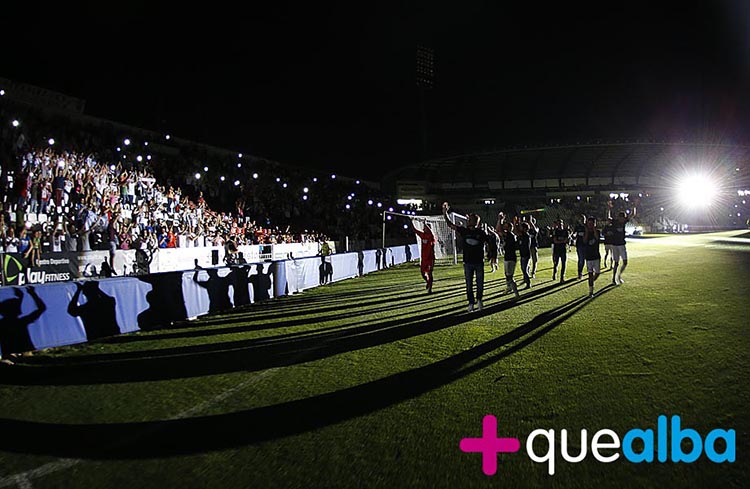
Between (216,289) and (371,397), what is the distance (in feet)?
26.9

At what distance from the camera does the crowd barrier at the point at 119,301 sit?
7.51 metres

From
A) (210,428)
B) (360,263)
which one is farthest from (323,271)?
(210,428)

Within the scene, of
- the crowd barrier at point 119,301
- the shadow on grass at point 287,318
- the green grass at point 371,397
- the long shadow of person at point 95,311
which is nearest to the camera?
the green grass at point 371,397

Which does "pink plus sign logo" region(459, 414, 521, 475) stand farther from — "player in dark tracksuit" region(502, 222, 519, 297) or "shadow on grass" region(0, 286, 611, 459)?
"player in dark tracksuit" region(502, 222, 519, 297)

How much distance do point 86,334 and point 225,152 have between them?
3025 cm

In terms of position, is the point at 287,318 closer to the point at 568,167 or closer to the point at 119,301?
the point at 119,301

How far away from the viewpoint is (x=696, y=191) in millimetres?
64500

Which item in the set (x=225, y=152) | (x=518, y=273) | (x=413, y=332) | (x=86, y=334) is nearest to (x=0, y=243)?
(x=86, y=334)

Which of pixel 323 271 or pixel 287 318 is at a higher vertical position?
pixel 323 271

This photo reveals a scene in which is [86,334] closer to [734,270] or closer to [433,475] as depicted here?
[433,475]

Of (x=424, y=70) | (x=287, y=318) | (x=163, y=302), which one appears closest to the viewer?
(x=163, y=302)

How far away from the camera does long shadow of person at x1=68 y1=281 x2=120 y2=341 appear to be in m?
8.39

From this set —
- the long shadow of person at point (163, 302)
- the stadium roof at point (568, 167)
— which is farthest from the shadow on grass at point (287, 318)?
the stadium roof at point (568, 167)

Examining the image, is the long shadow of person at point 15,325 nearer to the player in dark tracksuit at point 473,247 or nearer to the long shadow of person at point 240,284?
the long shadow of person at point 240,284
